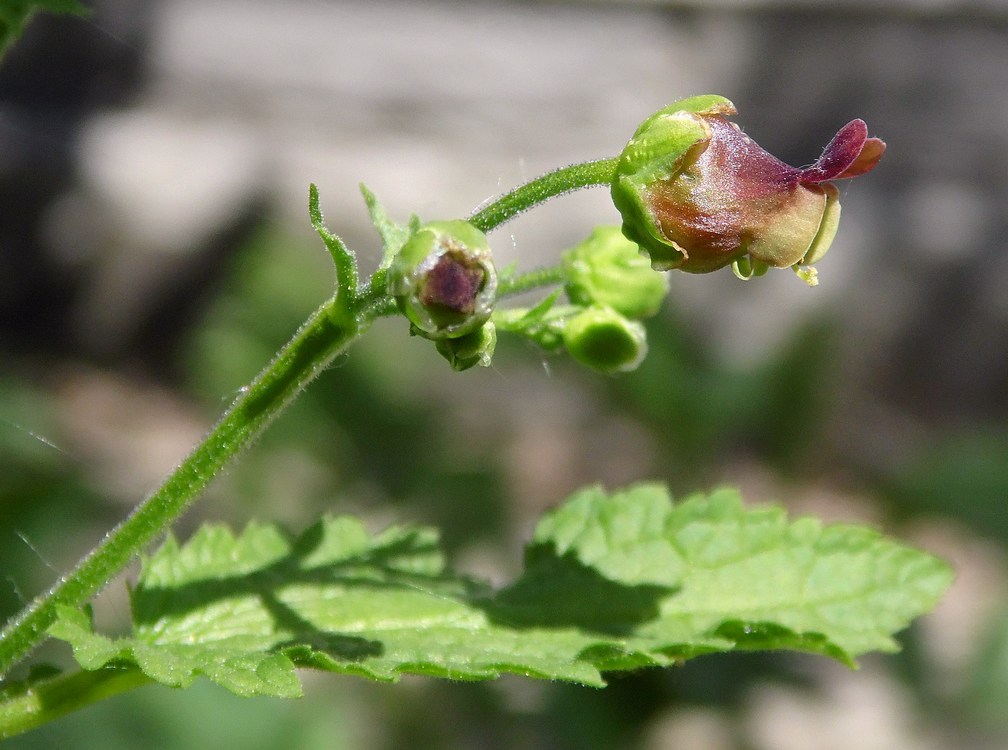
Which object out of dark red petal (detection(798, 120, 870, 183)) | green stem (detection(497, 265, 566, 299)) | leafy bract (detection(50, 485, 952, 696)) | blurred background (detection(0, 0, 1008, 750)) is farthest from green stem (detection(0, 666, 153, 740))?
blurred background (detection(0, 0, 1008, 750))

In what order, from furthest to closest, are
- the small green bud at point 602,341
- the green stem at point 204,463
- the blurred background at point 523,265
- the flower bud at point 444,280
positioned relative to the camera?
the blurred background at point 523,265 < the small green bud at point 602,341 < the green stem at point 204,463 < the flower bud at point 444,280

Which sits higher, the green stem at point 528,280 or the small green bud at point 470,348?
the green stem at point 528,280

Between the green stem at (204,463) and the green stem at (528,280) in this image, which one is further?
the green stem at (528,280)

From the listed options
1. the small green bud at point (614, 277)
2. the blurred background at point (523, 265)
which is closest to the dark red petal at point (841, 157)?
the small green bud at point (614, 277)

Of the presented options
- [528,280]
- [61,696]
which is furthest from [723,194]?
[61,696]

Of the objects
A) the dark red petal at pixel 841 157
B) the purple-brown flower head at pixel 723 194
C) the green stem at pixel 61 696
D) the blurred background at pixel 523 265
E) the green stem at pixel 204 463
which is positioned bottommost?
the green stem at pixel 61 696

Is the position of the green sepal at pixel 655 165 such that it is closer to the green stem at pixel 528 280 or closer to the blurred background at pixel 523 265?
the green stem at pixel 528 280

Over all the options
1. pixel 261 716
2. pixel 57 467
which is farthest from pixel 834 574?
pixel 57 467
